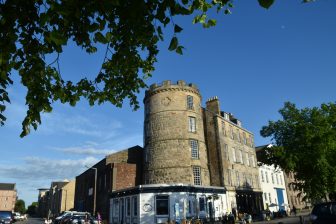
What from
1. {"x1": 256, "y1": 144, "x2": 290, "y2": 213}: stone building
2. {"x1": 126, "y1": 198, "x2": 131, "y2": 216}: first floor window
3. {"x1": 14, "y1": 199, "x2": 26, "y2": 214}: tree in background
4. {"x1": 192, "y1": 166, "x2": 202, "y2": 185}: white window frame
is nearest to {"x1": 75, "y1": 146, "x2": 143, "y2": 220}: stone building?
{"x1": 126, "y1": 198, "x2": 131, "y2": 216}: first floor window

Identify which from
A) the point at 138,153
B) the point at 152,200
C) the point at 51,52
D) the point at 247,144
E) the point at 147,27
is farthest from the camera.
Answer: the point at 247,144

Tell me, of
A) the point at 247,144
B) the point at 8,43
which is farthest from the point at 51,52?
the point at 247,144

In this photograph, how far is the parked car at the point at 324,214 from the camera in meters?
15.1

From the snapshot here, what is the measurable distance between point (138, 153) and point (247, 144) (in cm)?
1725

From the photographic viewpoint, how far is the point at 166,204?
3391 centimetres

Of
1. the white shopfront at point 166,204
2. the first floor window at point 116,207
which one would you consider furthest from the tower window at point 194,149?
the first floor window at point 116,207

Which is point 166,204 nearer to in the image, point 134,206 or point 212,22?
point 134,206

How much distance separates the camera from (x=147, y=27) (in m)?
6.87

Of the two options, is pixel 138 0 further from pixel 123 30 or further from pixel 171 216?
pixel 171 216

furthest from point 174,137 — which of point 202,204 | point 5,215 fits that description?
point 5,215

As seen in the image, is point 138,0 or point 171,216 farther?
point 171,216

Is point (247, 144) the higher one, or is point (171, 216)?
point (247, 144)

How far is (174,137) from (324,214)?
2580cm

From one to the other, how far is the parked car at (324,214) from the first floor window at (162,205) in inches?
783
